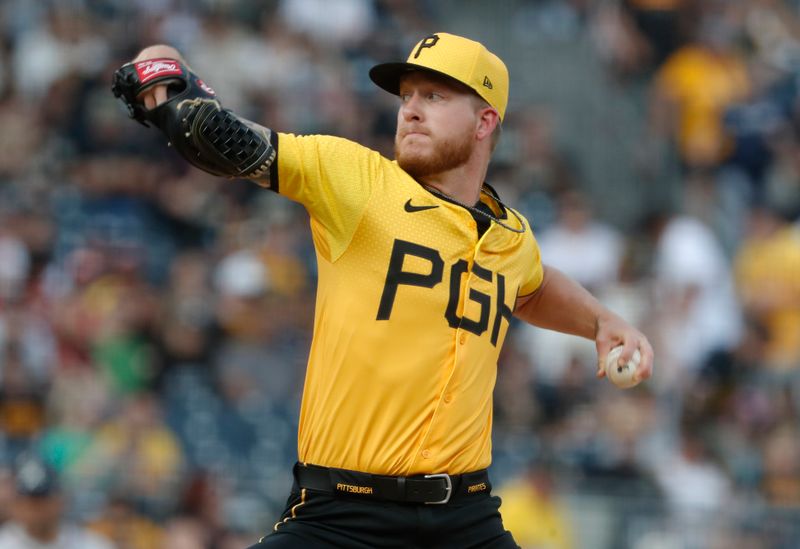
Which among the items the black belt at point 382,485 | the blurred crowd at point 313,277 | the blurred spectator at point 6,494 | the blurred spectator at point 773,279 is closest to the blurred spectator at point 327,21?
the blurred crowd at point 313,277

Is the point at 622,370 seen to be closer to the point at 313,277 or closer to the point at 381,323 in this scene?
the point at 381,323

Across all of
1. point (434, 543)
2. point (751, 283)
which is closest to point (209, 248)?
point (751, 283)

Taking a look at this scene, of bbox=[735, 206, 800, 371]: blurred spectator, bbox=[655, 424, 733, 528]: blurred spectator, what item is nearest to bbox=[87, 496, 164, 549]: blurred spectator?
bbox=[655, 424, 733, 528]: blurred spectator

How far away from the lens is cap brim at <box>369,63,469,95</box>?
530 cm

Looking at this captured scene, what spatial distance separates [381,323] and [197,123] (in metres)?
0.99

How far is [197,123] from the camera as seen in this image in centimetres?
478

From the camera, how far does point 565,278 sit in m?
5.94

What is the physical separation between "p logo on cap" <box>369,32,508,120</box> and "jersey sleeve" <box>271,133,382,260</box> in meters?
0.47

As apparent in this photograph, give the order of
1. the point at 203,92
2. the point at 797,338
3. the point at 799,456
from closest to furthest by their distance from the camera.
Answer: the point at 203,92 → the point at 799,456 → the point at 797,338

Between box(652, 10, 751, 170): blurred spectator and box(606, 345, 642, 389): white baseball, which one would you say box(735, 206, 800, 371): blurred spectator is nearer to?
box(652, 10, 751, 170): blurred spectator

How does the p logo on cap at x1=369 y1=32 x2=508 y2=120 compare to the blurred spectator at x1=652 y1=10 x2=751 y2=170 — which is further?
the blurred spectator at x1=652 y1=10 x2=751 y2=170

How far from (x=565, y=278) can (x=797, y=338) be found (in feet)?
20.3

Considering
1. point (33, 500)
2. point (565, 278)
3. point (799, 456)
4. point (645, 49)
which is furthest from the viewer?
point (645, 49)

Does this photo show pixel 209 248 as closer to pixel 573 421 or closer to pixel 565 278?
pixel 573 421
